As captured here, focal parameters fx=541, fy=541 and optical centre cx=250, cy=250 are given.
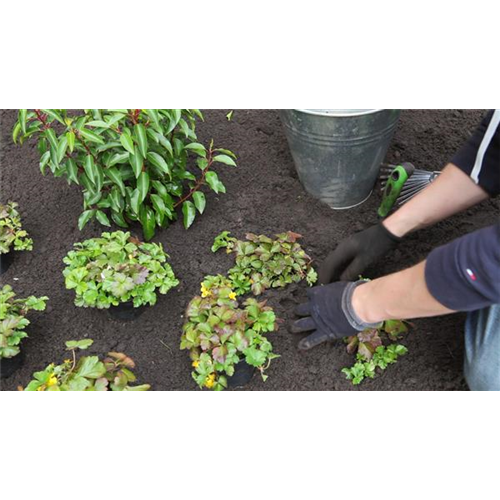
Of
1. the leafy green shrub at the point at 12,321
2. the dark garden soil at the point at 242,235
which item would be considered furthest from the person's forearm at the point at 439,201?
the leafy green shrub at the point at 12,321

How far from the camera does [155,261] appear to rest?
224 centimetres

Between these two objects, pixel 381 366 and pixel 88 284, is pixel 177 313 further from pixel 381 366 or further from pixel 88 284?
pixel 381 366

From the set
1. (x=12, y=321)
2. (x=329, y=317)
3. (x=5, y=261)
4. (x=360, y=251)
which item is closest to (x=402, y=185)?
(x=360, y=251)

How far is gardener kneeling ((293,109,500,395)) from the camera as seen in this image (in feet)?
4.85

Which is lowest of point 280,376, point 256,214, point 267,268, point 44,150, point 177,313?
point 280,376

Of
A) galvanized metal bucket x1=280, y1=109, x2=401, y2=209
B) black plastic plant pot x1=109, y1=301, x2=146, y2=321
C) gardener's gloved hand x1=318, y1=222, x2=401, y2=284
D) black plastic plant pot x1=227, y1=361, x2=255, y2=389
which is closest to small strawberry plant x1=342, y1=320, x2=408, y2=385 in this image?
gardener's gloved hand x1=318, y1=222, x2=401, y2=284

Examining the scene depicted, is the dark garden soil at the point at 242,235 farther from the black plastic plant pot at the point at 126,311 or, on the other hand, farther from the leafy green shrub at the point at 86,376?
the leafy green shrub at the point at 86,376

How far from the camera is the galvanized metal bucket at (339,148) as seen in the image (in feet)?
7.47

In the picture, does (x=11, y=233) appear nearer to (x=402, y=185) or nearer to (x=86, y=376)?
(x=86, y=376)

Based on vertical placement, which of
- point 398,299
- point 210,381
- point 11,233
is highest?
point 11,233

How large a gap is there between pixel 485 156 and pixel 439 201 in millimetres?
249

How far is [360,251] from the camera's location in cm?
226

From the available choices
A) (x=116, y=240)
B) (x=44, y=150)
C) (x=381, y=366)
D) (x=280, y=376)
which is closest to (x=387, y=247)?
(x=381, y=366)

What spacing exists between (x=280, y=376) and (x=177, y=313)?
0.54 metres
